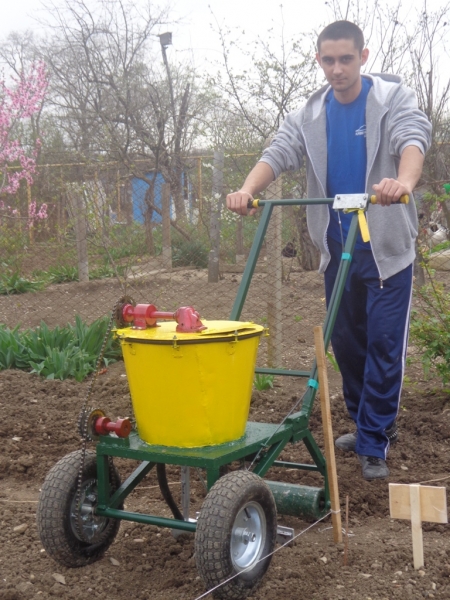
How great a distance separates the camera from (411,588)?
2.35m

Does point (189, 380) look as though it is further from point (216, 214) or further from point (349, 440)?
point (216, 214)

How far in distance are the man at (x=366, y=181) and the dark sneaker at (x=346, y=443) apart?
9.5 inches

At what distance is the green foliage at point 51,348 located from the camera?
5.31 metres

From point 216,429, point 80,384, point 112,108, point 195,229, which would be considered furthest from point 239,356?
point 112,108

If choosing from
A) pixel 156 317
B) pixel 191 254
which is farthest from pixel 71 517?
pixel 191 254

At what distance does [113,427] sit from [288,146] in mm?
1702

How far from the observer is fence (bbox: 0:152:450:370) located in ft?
23.7

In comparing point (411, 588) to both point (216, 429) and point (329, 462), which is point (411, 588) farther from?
point (216, 429)

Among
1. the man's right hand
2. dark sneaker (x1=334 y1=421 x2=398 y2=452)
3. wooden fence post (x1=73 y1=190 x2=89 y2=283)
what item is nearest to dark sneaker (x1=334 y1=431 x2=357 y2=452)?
dark sneaker (x1=334 y1=421 x2=398 y2=452)

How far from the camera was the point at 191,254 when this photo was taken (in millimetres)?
10133

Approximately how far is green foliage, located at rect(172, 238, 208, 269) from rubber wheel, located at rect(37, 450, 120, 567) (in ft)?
24.3

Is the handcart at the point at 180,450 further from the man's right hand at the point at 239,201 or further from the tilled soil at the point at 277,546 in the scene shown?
the man's right hand at the point at 239,201

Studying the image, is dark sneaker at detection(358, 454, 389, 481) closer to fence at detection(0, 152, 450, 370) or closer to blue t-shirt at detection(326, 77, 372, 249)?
blue t-shirt at detection(326, 77, 372, 249)

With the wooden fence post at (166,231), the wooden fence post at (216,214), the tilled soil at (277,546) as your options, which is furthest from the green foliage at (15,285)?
the tilled soil at (277,546)
